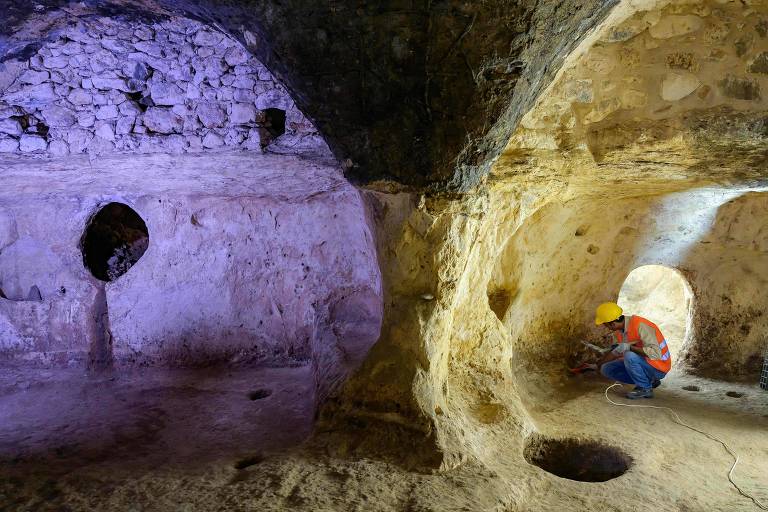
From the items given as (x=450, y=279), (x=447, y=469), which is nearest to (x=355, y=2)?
(x=450, y=279)

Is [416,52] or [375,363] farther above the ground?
[416,52]

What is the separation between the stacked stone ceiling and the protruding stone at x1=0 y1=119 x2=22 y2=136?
79cm

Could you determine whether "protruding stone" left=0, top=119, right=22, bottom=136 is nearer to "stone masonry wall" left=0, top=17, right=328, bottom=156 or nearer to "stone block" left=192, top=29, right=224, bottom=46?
"stone masonry wall" left=0, top=17, right=328, bottom=156

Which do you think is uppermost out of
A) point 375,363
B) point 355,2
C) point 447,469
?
point 355,2

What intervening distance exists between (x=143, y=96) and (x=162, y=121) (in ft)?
0.60

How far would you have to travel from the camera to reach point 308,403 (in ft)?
13.6

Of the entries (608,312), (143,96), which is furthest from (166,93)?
(608,312)

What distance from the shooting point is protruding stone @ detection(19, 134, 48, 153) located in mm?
3627

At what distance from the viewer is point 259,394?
4598 millimetres

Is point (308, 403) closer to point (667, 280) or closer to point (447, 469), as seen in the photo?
point (447, 469)

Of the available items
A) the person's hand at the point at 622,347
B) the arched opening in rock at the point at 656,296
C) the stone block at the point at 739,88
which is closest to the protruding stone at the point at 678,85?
the stone block at the point at 739,88

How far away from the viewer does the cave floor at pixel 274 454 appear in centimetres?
257

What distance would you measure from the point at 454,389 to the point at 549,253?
7.17ft

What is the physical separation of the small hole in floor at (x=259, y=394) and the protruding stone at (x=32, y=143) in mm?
2276
